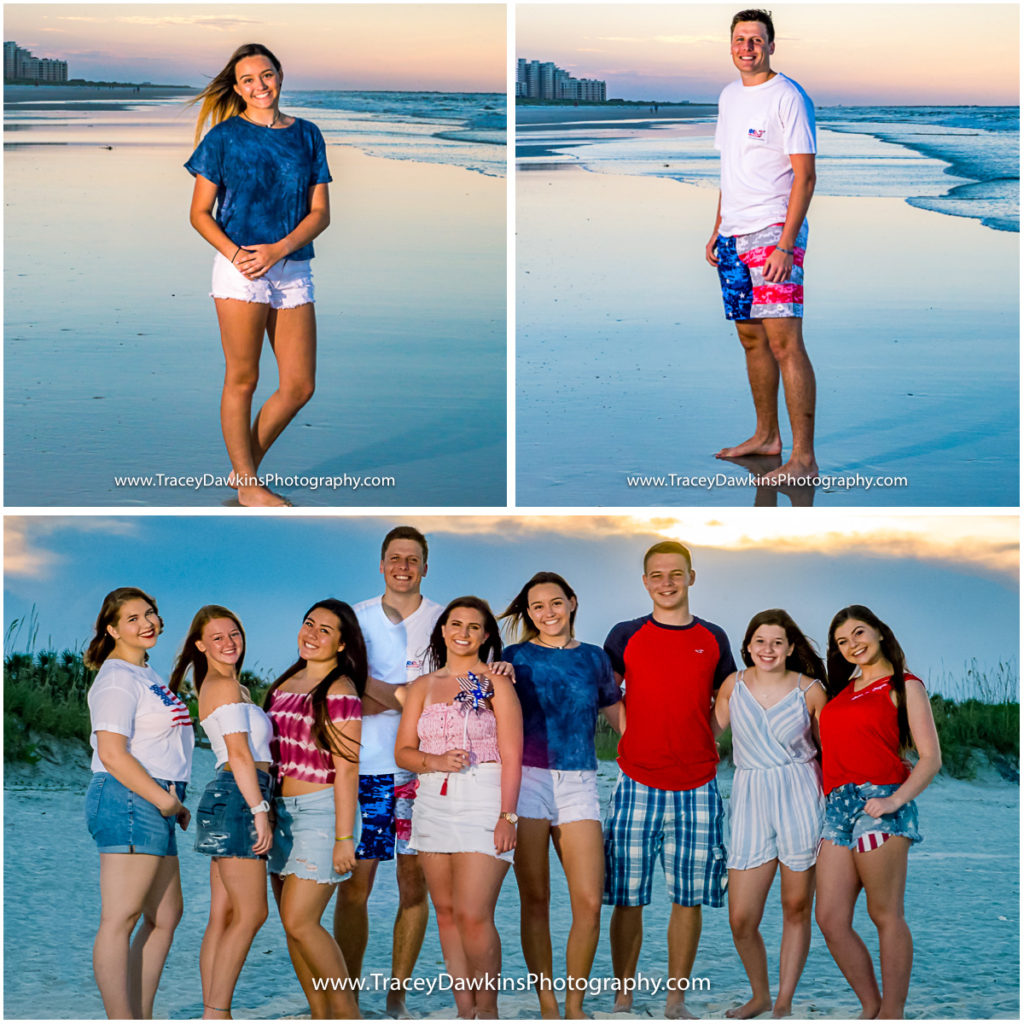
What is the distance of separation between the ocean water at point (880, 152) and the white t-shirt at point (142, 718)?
6882 mm

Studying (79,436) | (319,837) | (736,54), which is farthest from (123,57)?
(319,837)

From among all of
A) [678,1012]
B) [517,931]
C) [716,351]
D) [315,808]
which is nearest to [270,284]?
[315,808]

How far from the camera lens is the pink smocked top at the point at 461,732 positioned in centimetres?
609

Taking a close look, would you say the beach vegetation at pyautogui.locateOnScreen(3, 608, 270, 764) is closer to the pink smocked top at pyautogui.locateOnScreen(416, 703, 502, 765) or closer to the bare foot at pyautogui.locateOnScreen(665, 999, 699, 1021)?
the pink smocked top at pyautogui.locateOnScreen(416, 703, 502, 765)

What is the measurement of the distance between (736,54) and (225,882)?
4351mm

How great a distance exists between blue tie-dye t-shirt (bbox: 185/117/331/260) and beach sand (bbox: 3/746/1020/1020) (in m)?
3.39

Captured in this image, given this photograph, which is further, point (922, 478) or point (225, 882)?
point (922, 478)

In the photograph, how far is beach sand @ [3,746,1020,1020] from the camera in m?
7.06

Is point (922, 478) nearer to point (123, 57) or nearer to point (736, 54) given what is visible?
point (736, 54)

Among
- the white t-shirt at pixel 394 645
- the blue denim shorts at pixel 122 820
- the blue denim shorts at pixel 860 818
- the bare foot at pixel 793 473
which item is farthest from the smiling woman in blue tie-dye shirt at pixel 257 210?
the blue denim shorts at pixel 860 818

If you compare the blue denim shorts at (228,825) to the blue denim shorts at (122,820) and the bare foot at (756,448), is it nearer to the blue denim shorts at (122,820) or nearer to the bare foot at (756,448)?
the blue denim shorts at (122,820)

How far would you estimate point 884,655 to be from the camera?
20.8 ft

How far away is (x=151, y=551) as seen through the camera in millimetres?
10180

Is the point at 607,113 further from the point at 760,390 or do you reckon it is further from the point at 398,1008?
the point at 398,1008
